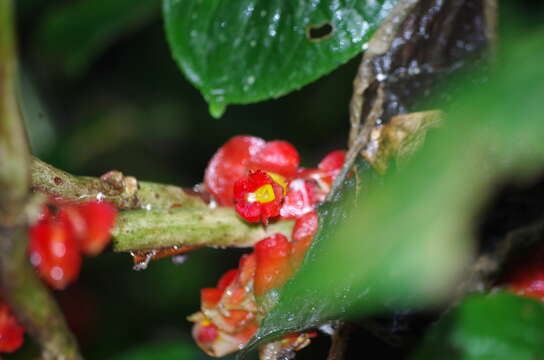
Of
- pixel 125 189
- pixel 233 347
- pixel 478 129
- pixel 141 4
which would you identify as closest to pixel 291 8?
pixel 125 189

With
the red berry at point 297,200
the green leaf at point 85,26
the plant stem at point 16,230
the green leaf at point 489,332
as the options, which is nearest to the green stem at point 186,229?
the red berry at point 297,200

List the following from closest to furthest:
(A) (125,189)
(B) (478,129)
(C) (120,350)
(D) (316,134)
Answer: (B) (478,129) → (A) (125,189) → (C) (120,350) → (D) (316,134)

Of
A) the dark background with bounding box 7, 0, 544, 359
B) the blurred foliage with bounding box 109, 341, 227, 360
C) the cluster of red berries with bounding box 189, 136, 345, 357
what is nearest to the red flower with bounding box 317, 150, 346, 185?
the cluster of red berries with bounding box 189, 136, 345, 357

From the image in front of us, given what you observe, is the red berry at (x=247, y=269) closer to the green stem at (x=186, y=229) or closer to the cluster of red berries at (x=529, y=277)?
the green stem at (x=186, y=229)

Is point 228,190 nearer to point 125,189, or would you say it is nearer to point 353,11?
point 125,189

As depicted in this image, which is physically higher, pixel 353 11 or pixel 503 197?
pixel 353 11

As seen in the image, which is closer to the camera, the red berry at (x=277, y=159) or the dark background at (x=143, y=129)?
the red berry at (x=277, y=159)

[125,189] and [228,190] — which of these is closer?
[125,189]
